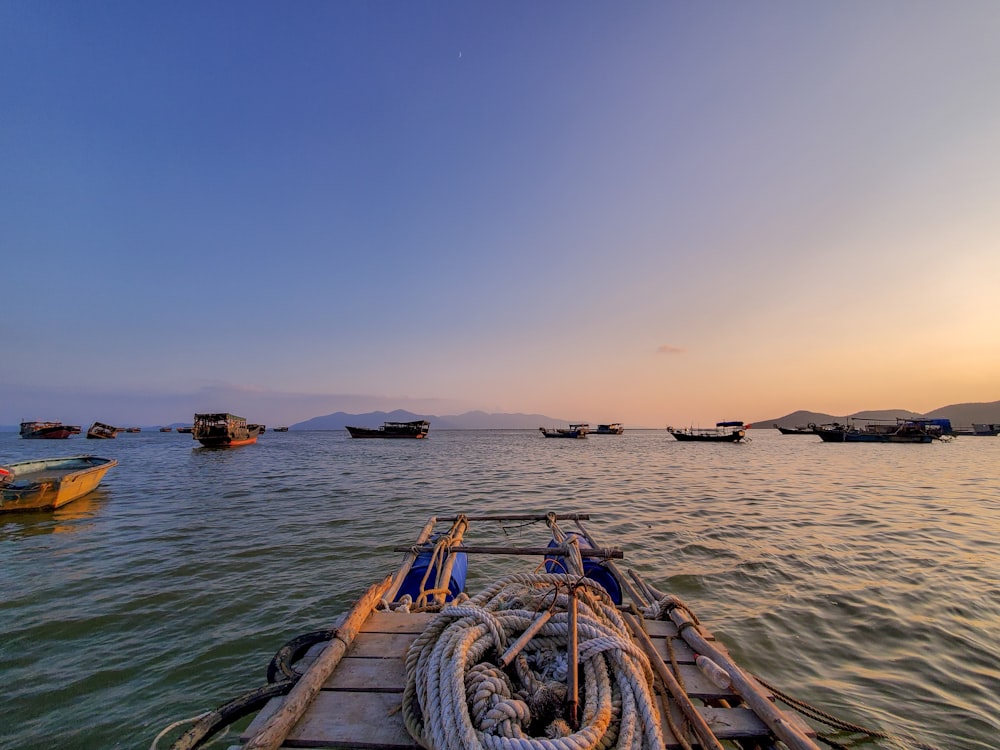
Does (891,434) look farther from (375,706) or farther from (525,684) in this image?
(375,706)

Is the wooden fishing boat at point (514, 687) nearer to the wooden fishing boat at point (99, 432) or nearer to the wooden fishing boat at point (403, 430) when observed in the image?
the wooden fishing boat at point (403, 430)

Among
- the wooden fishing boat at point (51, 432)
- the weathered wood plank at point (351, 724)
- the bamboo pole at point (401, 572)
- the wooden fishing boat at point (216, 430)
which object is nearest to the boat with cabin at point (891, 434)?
the bamboo pole at point (401, 572)

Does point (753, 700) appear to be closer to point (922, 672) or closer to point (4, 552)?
point (922, 672)

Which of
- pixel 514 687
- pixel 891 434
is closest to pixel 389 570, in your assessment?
pixel 514 687

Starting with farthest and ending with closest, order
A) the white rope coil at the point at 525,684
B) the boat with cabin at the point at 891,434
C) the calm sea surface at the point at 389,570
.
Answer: the boat with cabin at the point at 891,434
the calm sea surface at the point at 389,570
the white rope coil at the point at 525,684

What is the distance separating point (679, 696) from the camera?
2857mm

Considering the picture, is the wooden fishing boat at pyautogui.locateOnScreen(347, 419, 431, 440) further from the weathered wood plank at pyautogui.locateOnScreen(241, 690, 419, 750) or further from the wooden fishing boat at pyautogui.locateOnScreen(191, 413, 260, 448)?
the weathered wood plank at pyautogui.locateOnScreen(241, 690, 419, 750)

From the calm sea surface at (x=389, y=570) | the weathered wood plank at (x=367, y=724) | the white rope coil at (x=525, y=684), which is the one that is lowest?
the calm sea surface at (x=389, y=570)

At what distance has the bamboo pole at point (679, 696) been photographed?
98.7 inches

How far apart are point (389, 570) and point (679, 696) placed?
22.4 feet

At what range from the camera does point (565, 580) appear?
4031 millimetres

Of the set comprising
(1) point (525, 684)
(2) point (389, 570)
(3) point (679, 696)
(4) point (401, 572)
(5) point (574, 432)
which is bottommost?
(2) point (389, 570)

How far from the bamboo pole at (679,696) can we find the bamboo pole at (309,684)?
262 cm

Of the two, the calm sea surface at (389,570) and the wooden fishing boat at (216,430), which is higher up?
the wooden fishing boat at (216,430)
